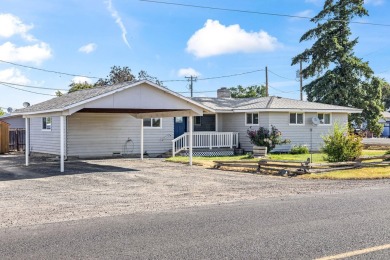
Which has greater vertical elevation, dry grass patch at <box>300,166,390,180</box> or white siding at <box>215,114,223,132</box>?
white siding at <box>215,114,223,132</box>

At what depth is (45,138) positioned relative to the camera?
82.7 ft

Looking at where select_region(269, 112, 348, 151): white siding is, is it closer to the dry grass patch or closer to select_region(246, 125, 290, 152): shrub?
select_region(246, 125, 290, 152): shrub

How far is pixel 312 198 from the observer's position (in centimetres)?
1013

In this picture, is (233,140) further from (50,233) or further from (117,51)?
(50,233)

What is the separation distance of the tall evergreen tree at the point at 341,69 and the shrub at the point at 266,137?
10.8 m

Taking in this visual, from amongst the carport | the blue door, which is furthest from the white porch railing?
the carport

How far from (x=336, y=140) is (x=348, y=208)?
936 centimetres

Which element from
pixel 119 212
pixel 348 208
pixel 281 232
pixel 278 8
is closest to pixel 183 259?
pixel 281 232

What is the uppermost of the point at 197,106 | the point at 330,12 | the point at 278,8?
the point at 330,12

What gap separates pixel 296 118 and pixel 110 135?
469 inches

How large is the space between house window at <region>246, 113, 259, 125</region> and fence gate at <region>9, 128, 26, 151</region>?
16.3 m

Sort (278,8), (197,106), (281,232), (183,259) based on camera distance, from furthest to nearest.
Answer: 1. (278,8)
2. (197,106)
3. (281,232)
4. (183,259)

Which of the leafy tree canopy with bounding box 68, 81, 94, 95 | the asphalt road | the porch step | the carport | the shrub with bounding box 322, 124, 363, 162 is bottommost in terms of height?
the asphalt road

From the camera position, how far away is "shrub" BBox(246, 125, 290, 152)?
25.0m
